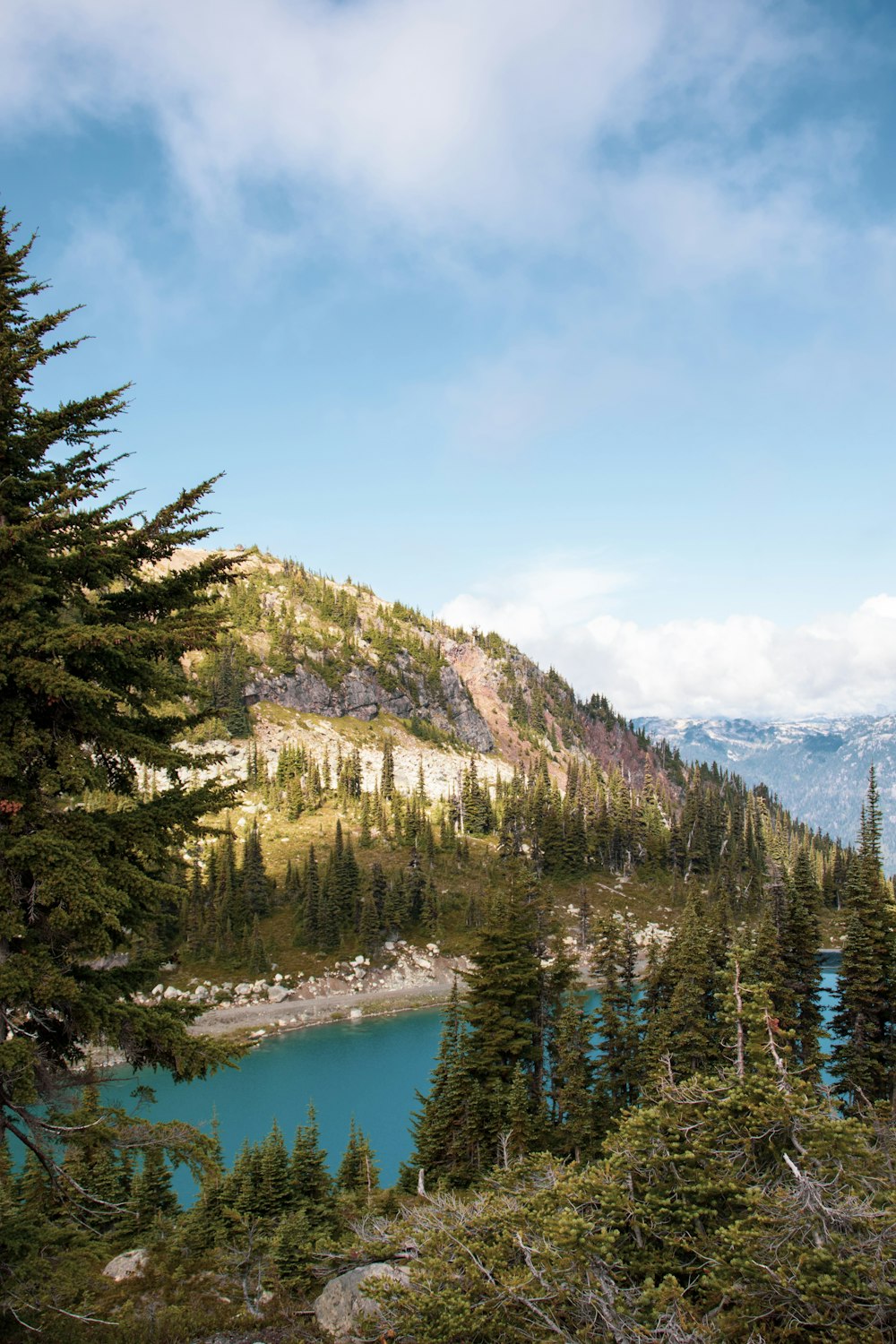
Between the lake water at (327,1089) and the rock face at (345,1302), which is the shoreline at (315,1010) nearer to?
the lake water at (327,1089)

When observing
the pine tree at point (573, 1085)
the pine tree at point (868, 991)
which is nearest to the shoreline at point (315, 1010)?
the pine tree at point (573, 1085)

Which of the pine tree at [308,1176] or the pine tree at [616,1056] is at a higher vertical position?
the pine tree at [616,1056]

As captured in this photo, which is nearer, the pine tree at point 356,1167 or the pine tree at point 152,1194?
the pine tree at point 152,1194

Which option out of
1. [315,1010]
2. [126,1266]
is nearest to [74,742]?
[126,1266]

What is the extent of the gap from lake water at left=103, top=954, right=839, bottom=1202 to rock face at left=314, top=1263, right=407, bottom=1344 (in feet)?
108

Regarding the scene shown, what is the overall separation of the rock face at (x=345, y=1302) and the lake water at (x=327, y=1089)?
33.0 m

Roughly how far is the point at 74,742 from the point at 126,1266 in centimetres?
2327

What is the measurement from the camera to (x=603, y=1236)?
10.0m

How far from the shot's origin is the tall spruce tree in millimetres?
10055

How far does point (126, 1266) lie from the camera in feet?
77.1

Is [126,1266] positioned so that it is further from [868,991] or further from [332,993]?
[332,993]

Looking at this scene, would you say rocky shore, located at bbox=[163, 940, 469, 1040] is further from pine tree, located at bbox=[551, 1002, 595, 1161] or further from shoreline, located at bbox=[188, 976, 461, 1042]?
pine tree, located at bbox=[551, 1002, 595, 1161]

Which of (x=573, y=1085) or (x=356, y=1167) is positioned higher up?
(x=573, y=1085)

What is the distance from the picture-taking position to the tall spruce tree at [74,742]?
10055 mm
